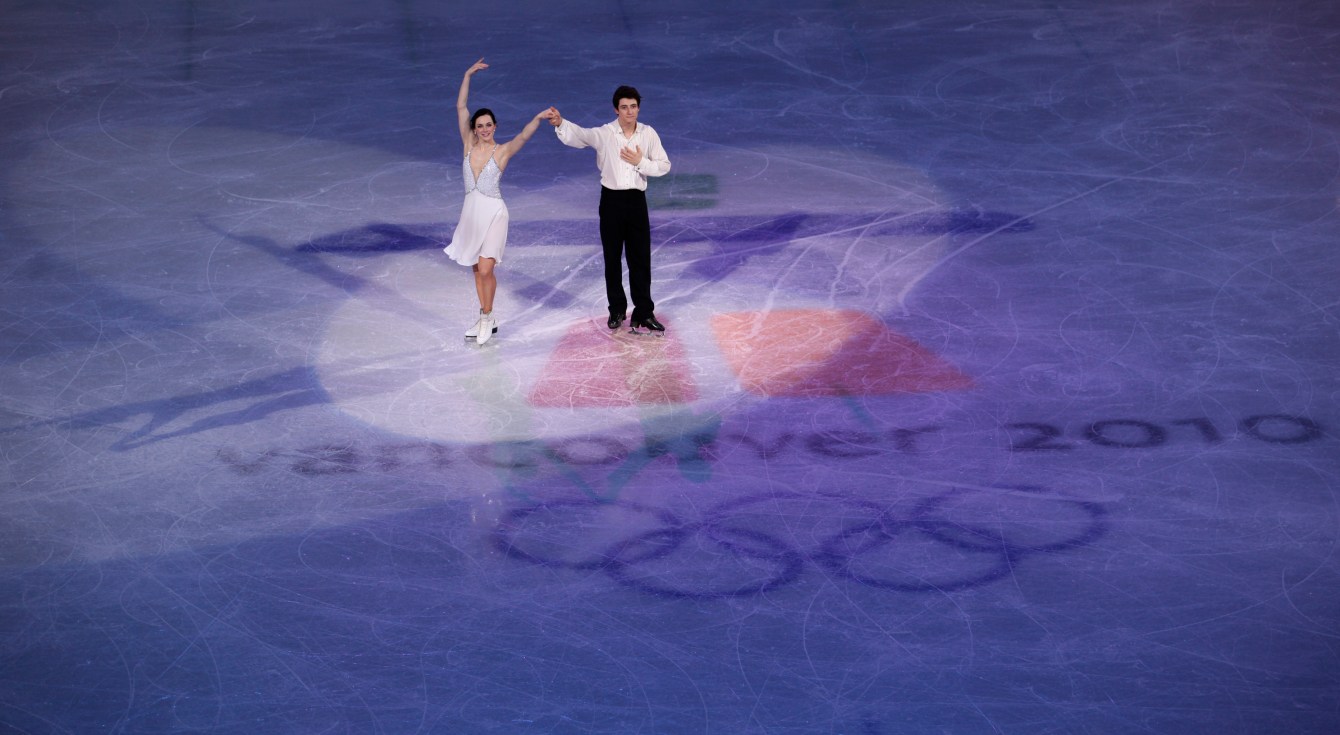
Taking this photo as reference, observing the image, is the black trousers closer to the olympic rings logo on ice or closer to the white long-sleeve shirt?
the white long-sleeve shirt

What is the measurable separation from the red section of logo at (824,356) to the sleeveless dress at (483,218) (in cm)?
156

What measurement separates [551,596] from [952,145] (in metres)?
6.89

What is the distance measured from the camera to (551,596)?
6445 mm

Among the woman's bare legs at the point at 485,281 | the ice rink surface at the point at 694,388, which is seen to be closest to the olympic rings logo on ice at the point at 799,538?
the ice rink surface at the point at 694,388

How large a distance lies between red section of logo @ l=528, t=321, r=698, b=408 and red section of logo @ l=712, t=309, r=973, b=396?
1.29 ft

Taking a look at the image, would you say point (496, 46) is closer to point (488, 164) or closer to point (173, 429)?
point (488, 164)

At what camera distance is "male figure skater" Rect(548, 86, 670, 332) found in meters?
8.72

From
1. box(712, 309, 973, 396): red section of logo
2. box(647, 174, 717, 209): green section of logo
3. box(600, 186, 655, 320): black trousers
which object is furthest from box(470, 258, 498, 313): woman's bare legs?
box(647, 174, 717, 209): green section of logo

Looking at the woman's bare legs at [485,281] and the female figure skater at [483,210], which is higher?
the female figure skater at [483,210]

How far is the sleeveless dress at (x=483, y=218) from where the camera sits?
8852mm

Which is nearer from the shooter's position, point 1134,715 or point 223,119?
point 1134,715

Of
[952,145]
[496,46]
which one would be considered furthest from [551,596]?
[496,46]

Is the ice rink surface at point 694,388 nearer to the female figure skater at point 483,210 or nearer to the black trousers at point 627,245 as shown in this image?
the black trousers at point 627,245

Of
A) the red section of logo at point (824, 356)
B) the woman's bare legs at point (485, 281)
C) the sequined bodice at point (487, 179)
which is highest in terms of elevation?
the sequined bodice at point (487, 179)
